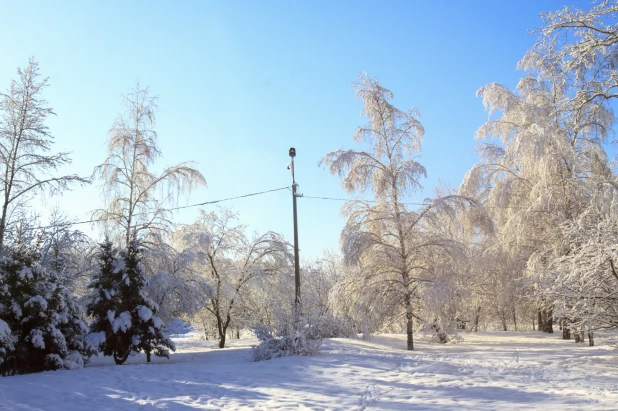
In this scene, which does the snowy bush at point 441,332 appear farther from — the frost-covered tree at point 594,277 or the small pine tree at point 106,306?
the small pine tree at point 106,306

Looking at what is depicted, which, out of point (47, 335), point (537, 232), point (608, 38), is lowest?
point (47, 335)

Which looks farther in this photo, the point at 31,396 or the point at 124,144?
the point at 124,144

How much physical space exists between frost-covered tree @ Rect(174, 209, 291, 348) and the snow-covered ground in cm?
971

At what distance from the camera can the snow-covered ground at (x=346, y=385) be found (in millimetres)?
6770

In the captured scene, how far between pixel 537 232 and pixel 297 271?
8.99m

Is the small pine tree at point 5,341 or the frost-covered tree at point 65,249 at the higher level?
the frost-covered tree at point 65,249

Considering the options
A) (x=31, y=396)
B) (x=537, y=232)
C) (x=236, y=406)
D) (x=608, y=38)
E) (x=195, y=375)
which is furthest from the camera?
(x=537, y=232)

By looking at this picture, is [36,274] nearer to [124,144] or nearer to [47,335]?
[47,335]

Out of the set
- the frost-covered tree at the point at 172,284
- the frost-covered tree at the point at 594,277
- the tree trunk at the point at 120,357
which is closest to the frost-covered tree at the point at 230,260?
the frost-covered tree at the point at 172,284

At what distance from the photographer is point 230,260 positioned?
867 inches

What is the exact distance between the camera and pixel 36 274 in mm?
10875

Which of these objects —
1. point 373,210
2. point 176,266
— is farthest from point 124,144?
point 373,210

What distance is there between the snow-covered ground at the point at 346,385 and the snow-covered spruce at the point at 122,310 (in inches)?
95.5

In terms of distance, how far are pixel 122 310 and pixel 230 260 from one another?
9280 mm
